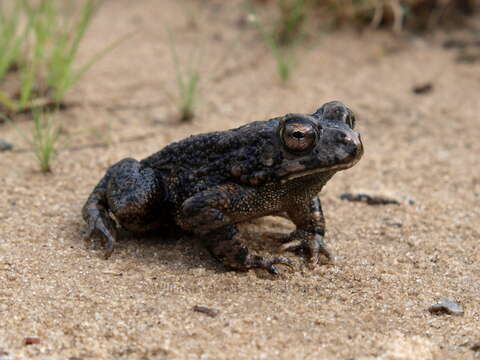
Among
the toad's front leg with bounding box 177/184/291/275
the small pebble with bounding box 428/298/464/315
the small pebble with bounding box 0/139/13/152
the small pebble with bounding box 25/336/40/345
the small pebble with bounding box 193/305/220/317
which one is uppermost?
the toad's front leg with bounding box 177/184/291/275

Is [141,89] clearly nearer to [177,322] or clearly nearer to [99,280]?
[99,280]

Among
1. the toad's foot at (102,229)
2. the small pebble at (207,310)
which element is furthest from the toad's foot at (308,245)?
the toad's foot at (102,229)

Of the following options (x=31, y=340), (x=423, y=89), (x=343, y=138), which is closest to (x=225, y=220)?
(x=343, y=138)

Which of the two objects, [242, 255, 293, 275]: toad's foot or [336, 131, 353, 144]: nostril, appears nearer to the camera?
[336, 131, 353, 144]: nostril

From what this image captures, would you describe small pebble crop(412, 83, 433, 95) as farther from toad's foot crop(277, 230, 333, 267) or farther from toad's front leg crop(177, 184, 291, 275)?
toad's front leg crop(177, 184, 291, 275)

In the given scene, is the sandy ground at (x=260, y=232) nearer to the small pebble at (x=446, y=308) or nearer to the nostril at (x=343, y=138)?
the small pebble at (x=446, y=308)

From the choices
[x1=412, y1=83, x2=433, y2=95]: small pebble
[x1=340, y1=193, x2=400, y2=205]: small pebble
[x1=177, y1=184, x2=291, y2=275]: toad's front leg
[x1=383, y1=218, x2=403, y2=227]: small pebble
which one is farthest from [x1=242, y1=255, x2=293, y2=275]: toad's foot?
[x1=412, y1=83, x2=433, y2=95]: small pebble
